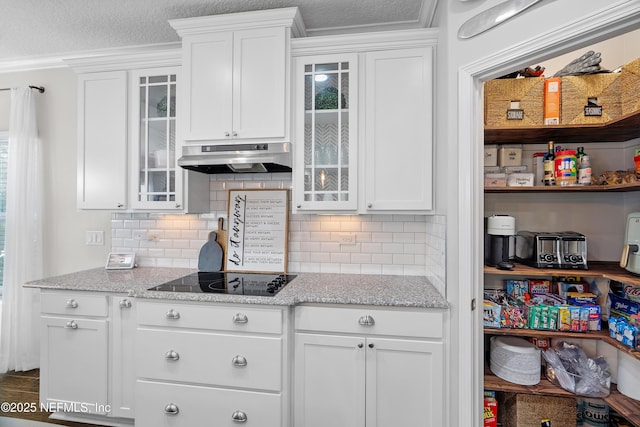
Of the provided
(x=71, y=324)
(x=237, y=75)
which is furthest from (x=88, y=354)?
(x=237, y=75)

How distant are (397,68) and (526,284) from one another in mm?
1522

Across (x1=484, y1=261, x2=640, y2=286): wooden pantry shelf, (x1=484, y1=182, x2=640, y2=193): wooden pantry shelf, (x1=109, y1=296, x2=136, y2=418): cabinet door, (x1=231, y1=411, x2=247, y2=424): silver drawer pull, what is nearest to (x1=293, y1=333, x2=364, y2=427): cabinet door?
(x1=231, y1=411, x2=247, y2=424): silver drawer pull

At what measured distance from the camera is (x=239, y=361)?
1.73 m

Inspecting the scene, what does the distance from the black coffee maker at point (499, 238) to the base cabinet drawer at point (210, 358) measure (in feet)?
4.31

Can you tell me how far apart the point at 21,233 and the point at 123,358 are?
157cm

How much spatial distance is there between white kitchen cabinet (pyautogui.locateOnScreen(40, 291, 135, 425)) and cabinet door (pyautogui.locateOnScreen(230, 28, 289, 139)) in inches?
52.5

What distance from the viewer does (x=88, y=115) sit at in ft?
7.45

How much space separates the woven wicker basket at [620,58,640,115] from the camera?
1537 mm

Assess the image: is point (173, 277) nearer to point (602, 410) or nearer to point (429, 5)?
point (429, 5)

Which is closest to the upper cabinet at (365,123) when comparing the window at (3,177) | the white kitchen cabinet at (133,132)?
the white kitchen cabinet at (133,132)

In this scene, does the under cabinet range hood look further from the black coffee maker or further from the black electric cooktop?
the black coffee maker

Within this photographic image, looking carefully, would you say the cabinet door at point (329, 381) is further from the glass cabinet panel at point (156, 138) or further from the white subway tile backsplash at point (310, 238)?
the glass cabinet panel at point (156, 138)

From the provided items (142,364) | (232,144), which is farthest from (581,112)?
(142,364)

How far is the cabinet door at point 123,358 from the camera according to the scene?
195 cm
